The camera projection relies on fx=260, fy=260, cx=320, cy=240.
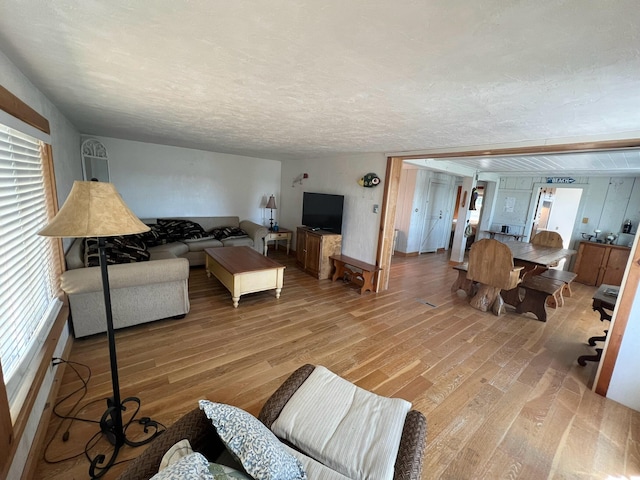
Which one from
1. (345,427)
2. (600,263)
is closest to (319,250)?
(345,427)

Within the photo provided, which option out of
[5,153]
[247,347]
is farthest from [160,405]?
[5,153]

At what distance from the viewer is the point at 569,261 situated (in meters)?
5.37

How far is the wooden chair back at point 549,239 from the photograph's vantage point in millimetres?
4559

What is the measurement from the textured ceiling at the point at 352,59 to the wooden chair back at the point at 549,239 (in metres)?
3.16

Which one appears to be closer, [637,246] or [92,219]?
[92,219]

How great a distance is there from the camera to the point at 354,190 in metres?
4.36

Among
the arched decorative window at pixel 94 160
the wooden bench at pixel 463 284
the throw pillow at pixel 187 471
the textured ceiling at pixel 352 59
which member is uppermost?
the textured ceiling at pixel 352 59

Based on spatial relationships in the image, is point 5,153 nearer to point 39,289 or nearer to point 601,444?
point 39,289

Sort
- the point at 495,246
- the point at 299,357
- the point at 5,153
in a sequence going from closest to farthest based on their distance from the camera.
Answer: the point at 5,153
the point at 299,357
the point at 495,246

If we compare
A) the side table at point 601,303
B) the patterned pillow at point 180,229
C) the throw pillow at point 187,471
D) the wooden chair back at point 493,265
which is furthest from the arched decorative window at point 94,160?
the side table at point 601,303

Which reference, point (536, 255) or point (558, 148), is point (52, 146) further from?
→ point (536, 255)

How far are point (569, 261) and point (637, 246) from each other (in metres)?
4.48

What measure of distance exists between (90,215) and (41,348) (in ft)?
3.92

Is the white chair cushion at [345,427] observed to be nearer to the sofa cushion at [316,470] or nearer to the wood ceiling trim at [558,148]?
the sofa cushion at [316,470]
